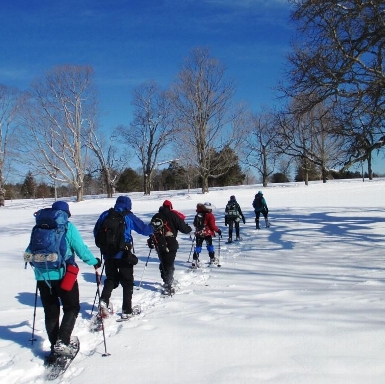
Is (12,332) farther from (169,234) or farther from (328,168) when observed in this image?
(328,168)

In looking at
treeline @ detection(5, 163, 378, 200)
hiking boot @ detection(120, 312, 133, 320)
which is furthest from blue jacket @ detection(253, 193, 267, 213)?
treeline @ detection(5, 163, 378, 200)

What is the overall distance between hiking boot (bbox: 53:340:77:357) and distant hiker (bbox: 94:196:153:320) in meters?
1.03

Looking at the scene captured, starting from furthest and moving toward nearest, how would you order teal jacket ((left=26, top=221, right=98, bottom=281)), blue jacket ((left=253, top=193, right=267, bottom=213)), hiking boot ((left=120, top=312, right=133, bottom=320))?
blue jacket ((left=253, top=193, right=267, bottom=213))
hiking boot ((left=120, top=312, right=133, bottom=320))
teal jacket ((left=26, top=221, right=98, bottom=281))

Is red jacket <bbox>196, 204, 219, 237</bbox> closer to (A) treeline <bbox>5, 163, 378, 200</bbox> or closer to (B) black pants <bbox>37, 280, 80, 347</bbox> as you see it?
(B) black pants <bbox>37, 280, 80, 347</bbox>

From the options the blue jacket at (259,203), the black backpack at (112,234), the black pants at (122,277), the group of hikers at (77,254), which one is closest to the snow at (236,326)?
the black pants at (122,277)

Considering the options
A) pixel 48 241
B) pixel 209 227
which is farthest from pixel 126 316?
pixel 209 227

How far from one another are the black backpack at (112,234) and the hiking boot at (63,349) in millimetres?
1556

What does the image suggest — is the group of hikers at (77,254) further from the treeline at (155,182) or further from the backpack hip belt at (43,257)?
the treeline at (155,182)

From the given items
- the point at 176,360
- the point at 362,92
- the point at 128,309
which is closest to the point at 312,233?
the point at 362,92

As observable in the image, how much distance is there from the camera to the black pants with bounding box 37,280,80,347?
13.9ft

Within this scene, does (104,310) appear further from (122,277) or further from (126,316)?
(122,277)

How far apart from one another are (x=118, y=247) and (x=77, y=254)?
105cm

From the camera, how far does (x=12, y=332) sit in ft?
17.1

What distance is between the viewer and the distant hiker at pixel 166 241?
7121 millimetres
